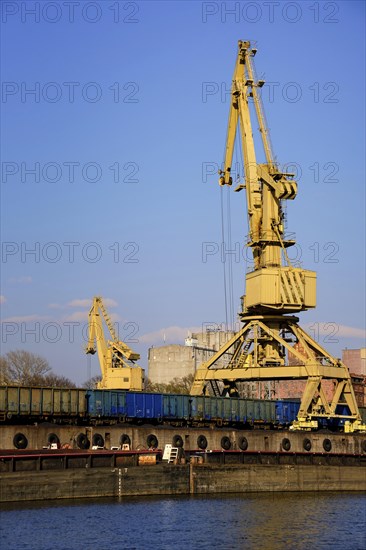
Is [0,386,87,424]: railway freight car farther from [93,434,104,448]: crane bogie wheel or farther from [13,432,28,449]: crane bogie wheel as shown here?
[93,434,104,448]: crane bogie wheel

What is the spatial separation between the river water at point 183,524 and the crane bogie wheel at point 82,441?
7665 millimetres

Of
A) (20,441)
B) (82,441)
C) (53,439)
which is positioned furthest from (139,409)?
(20,441)

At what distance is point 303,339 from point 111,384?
41351 mm

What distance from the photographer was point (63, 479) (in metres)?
55.0

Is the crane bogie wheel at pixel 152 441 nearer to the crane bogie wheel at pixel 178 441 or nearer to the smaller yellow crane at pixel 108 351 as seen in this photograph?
the crane bogie wheel at pixel 178 441

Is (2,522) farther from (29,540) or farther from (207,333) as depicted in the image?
(207,333)

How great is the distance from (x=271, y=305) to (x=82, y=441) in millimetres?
19627

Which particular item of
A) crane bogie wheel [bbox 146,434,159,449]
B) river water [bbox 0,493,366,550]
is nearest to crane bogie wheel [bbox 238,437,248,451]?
crane bogie wheel [bbox 146,434,159,449]

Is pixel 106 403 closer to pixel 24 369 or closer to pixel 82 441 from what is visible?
pixel 82 441

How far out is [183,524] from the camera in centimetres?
4759

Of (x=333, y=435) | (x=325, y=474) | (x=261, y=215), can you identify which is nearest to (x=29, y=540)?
(x=325, y=474)

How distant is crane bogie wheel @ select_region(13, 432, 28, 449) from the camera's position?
60.3 metres

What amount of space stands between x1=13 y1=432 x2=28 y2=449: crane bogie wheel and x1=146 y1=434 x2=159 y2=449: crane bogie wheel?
9918 millimetres

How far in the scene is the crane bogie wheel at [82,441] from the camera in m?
63.8
